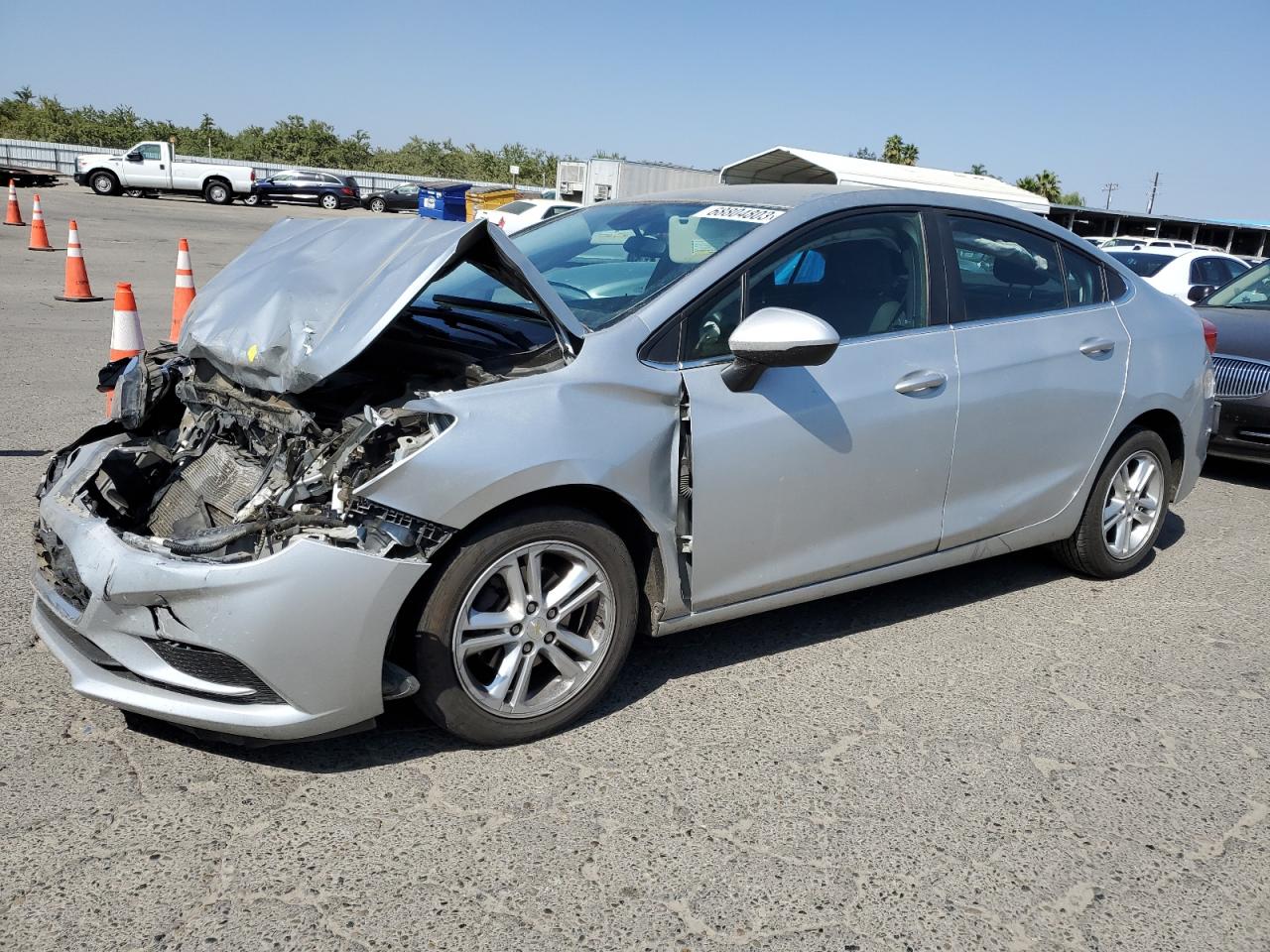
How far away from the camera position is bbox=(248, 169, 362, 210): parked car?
1528 inches

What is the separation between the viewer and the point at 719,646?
4047 millimetres

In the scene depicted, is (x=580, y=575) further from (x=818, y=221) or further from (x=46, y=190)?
(x=46, y=190)

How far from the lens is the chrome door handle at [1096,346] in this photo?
444 centimetres

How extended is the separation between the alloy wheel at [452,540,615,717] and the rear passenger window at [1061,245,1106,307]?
2.62 meters

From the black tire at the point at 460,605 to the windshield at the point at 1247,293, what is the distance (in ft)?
22.3

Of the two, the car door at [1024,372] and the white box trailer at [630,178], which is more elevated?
the white box trailer at [630,178]

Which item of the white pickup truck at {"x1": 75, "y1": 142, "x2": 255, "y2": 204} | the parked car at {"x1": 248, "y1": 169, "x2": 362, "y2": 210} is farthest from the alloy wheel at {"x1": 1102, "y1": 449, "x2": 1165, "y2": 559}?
the parked car at {"x1": 248, "y1": 169, "x2": 362, "y2": 210}

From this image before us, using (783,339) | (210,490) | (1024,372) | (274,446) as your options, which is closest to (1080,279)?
(1024,372)

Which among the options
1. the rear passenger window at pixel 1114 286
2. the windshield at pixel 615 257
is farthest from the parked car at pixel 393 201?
the rear passenger window at pixel 1114 286

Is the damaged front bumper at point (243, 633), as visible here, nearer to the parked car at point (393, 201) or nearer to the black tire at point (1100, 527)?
the black tire at point (1100, 527)

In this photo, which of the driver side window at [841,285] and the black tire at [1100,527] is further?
the black tire at [1100,527]

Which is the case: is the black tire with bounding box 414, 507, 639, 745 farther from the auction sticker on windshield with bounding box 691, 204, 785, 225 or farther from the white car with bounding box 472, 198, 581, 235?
the white car with bounding box 472, 198, 581, 235

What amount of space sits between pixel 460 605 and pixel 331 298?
3.54ft

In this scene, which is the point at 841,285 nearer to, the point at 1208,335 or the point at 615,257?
the point at 615,257
